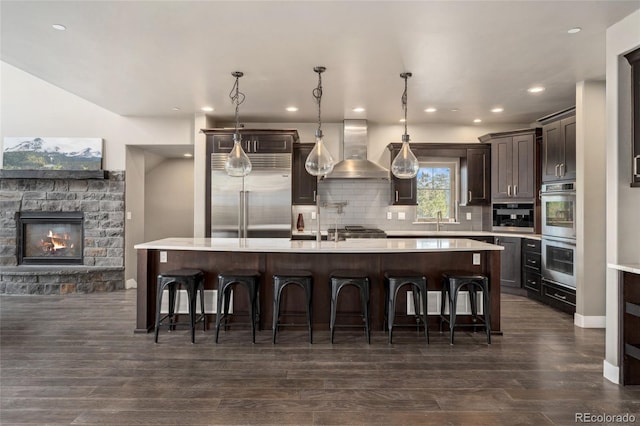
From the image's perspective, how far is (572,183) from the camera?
4.47 meters

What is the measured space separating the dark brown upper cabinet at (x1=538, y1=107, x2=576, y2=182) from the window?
5.32 ft

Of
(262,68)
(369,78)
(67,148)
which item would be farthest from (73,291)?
(369,78)

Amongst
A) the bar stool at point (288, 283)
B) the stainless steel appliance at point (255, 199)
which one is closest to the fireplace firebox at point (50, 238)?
the stainless steel appliance at point (255, 199)

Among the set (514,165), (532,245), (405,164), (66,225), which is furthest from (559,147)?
(66,225)

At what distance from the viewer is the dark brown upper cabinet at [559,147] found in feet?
14.9

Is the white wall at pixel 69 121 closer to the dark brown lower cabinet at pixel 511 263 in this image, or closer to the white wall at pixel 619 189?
the dark brown lower cabinet at pixel 511 263

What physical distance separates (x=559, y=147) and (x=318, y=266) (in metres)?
3.50

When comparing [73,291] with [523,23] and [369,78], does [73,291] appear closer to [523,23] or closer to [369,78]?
[369,78]

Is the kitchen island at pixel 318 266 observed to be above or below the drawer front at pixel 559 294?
above

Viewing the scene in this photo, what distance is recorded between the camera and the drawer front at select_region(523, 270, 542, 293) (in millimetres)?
5113

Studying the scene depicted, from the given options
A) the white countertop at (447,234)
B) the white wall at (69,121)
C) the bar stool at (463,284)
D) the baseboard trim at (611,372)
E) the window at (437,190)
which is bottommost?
the baseboard trim at (611,372)

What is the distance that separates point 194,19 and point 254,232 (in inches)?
130

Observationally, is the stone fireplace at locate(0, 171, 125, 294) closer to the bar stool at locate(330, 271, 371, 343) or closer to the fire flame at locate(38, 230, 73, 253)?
the fire flame at locate(38, 230, 73, 253)

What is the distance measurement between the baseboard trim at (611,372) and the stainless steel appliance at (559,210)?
1.99 meters
